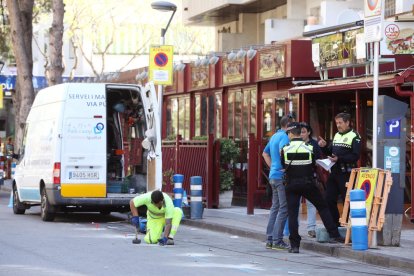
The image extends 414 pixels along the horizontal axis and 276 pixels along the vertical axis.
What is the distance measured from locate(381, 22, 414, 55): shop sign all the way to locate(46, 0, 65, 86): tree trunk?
16.6 metres

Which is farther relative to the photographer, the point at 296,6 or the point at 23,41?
the point at 23,41

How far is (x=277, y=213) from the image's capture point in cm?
1545

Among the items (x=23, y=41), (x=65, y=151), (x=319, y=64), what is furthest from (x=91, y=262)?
(x=23, y=41)

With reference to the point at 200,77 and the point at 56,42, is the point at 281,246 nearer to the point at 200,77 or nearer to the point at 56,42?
the point at 200,77

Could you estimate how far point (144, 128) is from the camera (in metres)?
20.9

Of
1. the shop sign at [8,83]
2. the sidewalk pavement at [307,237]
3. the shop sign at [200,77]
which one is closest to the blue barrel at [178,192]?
the sidewalk pavement at [307,237]

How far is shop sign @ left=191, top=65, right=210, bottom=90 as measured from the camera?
29414 millimetres

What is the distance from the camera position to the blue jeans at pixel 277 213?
15.2 metres

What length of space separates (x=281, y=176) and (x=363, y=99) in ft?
22.2

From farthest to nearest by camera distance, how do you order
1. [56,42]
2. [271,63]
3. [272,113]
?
[56,42] < [272,113] < [271,63]

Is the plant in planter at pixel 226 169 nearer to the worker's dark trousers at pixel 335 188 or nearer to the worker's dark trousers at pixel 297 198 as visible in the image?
the worker's dark trousers at pixel 335 188

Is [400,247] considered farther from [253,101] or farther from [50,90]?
[253,101]

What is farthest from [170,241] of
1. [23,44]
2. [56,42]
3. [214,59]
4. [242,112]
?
[23,44]

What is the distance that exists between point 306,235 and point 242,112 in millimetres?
10935
